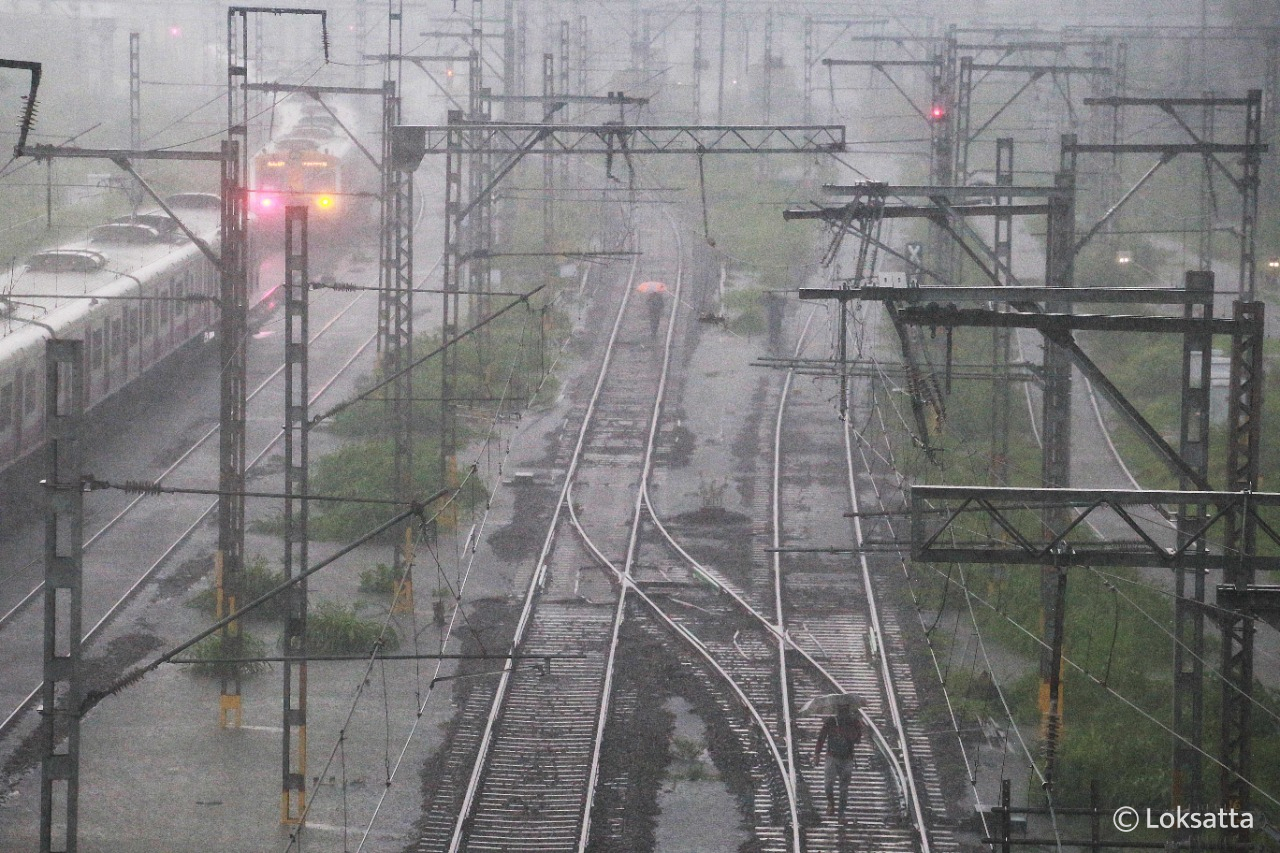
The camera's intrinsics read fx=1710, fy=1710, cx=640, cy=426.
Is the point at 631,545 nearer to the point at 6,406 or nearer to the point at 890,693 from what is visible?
the point at 890,693

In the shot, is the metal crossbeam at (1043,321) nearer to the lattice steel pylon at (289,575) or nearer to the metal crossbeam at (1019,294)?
the metal crossbeam at (1019,294)

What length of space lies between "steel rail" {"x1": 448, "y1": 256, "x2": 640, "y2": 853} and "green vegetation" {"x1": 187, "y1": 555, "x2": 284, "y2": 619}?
251 centimetres

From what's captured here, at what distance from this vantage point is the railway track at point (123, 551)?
621 inches

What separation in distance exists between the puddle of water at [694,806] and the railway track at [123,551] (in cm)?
559

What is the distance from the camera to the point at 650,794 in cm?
1316

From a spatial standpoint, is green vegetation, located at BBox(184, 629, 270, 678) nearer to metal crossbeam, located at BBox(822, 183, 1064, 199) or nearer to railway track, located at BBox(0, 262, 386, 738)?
railway track, located at BBox(0, 262, 386, 738)

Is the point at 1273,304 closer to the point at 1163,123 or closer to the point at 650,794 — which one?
the point at 1163,123

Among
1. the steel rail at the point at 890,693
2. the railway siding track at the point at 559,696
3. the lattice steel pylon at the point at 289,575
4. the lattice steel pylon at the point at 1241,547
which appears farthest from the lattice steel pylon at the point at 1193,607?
the lattice steel pylon at the point at 289,575

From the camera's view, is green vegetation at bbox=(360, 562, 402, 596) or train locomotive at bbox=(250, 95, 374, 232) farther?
train locomotive at bbox=(250, 95, 374, 232)

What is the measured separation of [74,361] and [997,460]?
44.1ft

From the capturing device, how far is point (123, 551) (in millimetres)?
19688

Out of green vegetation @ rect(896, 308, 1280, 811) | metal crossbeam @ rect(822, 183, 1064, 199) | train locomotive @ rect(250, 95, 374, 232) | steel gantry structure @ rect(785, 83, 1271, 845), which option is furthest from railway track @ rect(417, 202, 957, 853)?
train locomotive @ rect(250, 95, 374, 232)

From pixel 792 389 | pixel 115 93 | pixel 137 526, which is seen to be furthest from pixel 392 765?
pixel 115 93

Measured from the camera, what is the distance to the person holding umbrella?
12.8m
